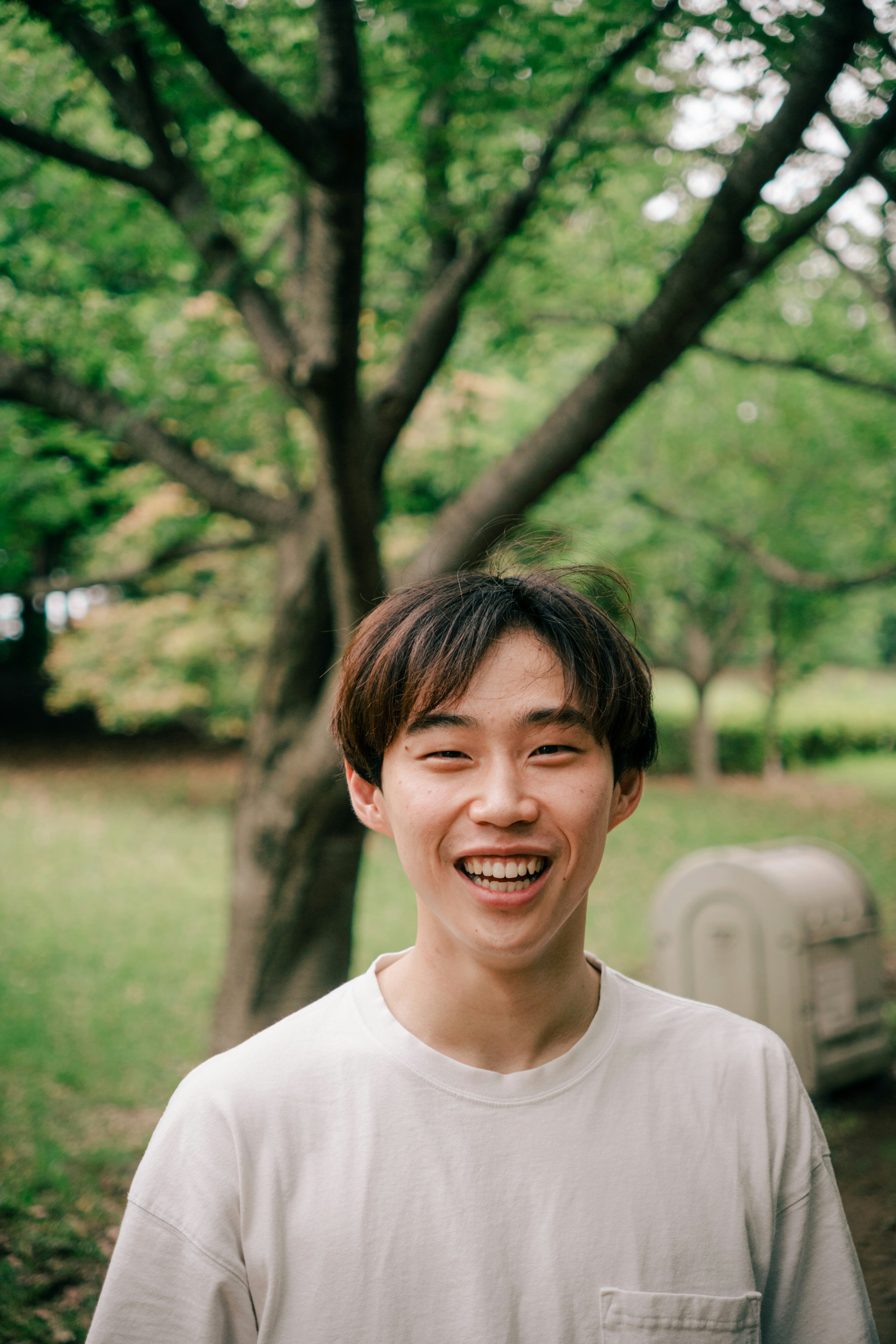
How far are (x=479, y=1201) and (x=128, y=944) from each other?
8.50 meters

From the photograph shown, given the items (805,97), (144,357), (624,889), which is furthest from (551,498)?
(805,97)

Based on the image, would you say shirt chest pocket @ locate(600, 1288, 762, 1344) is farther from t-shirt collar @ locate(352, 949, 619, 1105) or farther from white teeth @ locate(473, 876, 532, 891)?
white teeth @ locate(473, 876, 532, 891)

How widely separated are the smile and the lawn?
2845mm

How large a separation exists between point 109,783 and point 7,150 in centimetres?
1437

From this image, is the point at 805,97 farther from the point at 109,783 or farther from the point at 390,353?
the point at 109,783

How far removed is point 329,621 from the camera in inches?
191

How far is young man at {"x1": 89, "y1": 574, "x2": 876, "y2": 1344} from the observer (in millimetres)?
1361

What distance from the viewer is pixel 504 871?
1.43 meters

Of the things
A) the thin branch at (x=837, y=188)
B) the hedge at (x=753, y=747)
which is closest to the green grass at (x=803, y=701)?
the hedge at (x=753, y=747)

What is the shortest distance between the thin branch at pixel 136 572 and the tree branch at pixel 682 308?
251 centimetres

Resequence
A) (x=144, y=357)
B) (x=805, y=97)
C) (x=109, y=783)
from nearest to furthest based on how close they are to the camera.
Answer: (x=805, y=97), (x=144, y=357), (x=109, y=783)

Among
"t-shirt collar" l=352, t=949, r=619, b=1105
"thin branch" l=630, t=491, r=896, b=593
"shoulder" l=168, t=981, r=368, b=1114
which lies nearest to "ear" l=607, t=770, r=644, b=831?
"t-shirt collar" l=352, t=949, r=619, b=1105

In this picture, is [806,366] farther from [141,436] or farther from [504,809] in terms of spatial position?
[504,809]

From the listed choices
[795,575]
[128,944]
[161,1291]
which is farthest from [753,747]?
[161,1291]
